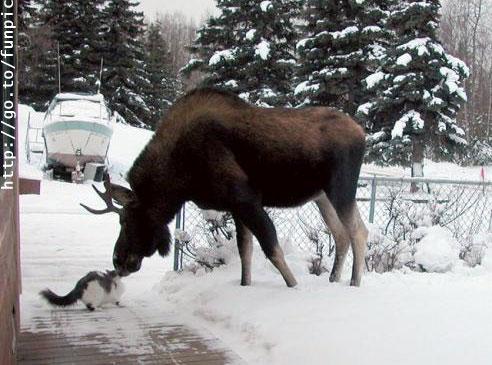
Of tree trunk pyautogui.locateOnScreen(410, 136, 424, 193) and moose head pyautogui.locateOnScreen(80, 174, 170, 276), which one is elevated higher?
tree trunk pyautogui.locateOnScreen(410, 136, 424, 193)

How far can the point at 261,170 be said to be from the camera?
4574 mm

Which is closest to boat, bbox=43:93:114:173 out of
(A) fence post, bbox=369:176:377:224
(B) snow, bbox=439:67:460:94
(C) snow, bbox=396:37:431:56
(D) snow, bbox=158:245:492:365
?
(C) snow, bbox=396:37:431:56

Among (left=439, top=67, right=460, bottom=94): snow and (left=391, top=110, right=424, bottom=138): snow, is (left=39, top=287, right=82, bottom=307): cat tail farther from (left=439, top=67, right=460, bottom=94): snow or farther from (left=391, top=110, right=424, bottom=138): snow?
(left=439, top=67, right=460, bottom=94): snow

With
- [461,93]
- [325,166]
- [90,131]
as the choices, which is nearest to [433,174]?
[461,93]

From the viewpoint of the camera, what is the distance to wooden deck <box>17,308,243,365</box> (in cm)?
372

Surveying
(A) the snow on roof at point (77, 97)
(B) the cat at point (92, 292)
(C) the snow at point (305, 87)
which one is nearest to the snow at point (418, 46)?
(C) the snow at point (305, 87)

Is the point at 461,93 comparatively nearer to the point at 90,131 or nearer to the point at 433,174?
the point at 433,174

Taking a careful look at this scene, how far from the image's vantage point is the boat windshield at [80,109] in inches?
750

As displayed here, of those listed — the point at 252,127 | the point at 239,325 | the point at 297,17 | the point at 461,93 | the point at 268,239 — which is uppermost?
the point at 297,17

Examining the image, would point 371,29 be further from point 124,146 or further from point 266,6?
point 124,146

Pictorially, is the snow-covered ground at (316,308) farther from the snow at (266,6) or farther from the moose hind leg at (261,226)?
the snow at (266,6)

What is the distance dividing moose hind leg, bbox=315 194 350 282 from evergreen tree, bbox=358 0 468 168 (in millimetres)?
12888

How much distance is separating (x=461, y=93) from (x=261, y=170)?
1455 cm

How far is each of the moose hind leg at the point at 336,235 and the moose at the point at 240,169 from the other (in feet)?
0.89
